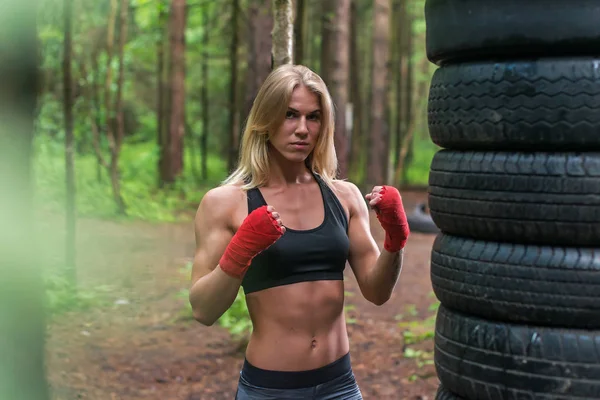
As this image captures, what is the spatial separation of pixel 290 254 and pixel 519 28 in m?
1.26

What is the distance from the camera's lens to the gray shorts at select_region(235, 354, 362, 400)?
2.70 meters

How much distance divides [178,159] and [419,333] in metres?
13.3

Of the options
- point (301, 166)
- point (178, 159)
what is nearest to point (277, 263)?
point (301, 166)

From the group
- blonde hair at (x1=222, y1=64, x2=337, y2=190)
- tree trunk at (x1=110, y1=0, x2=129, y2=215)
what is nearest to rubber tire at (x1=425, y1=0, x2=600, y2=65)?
blonde hair at (x1=222, y1=64, x2=337, y2=190)

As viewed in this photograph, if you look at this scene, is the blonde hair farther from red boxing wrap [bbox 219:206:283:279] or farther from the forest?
the forest

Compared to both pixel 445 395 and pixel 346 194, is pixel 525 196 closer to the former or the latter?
pixel 346 194

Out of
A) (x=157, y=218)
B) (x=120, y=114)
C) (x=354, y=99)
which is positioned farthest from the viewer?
(x=354, y=99)

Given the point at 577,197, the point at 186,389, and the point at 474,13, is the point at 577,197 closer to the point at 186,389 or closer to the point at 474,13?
the point at 474,13

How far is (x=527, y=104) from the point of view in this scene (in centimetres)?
273

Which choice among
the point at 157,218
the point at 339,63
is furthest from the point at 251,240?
the point at 157,218

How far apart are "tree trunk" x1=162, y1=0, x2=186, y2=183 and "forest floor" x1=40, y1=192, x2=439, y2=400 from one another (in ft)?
26.9

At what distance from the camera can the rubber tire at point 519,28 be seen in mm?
2674

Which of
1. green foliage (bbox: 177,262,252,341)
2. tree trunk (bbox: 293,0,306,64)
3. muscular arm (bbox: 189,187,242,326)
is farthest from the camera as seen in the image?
tree trunk (bbox: 293,0,306,64)

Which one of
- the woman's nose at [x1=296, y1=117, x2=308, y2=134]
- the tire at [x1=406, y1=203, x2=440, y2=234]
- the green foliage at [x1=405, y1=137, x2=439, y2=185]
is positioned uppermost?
the woman's nose at [x1=296, y1=117, x2=308, y2=134]
